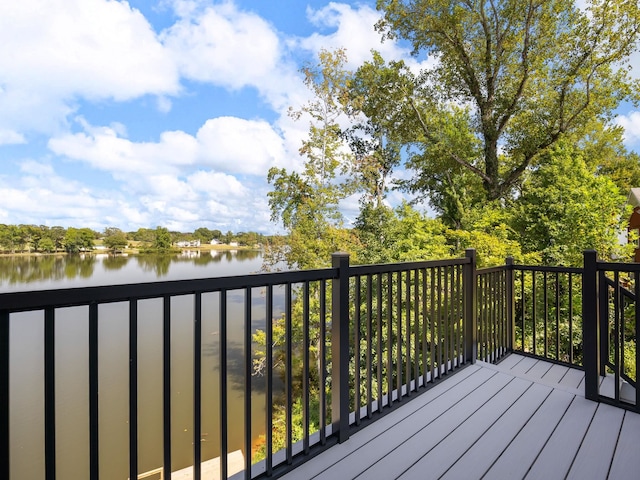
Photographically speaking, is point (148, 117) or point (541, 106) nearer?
point (541, 106)

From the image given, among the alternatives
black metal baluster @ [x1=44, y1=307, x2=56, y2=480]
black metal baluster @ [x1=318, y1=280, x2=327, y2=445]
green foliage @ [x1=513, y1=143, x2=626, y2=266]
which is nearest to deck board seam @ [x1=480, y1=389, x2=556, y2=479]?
black metal baluster @ [x1=318, y1=280, x2=327, y2=445]

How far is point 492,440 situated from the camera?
1.98 metres

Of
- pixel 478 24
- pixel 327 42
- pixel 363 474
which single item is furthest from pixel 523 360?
pixel 327 42

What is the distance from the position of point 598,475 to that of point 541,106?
12873 millimetres

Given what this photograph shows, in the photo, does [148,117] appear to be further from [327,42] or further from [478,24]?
[478,24]

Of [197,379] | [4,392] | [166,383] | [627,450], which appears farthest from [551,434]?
[4,392]

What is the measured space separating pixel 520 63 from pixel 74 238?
14455 millimetres

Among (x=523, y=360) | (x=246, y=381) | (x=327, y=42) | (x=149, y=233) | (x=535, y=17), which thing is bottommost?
(x=523, y=360)

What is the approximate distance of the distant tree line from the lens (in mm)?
9456

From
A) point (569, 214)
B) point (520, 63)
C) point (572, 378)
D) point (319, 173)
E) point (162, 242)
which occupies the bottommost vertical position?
point (572, 378)

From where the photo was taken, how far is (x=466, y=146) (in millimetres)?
13398

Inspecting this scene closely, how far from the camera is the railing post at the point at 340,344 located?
2.00 m

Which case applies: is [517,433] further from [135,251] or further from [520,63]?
[520,63]

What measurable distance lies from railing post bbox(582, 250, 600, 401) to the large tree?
1016 cm
